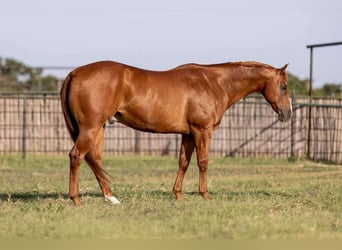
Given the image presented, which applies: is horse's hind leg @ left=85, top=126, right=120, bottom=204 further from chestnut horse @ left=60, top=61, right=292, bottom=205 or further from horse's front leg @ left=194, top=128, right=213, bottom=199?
horse's front leg @ left=194, top=128, right=213, bottom=199

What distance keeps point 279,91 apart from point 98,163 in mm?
3145

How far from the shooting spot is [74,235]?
8555 millimetres

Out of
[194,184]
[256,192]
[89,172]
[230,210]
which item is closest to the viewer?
[230,210]

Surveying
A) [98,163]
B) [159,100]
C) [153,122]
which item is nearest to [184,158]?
[153,122]

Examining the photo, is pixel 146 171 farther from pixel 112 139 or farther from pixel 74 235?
pixel 74 235

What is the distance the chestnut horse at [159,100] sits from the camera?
11.4 meters

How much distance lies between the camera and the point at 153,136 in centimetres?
2545

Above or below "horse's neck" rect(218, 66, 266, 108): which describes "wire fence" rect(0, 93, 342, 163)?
below

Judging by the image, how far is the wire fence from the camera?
977 inches

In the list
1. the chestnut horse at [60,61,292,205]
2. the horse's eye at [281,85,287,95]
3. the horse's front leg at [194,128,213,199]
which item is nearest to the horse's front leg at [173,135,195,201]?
the chestnut horse at [60,61,292,205]

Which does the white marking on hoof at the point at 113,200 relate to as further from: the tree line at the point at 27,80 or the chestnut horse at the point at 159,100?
the tree line at the point at 27,80

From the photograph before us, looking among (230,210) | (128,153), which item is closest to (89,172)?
(128,153)

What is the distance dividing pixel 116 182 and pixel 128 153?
8.84 m

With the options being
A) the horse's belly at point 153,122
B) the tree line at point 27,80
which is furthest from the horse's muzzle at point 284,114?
the tree line at point 27,80
